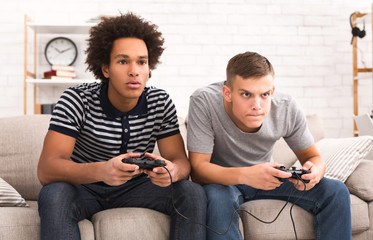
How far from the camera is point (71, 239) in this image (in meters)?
1.34

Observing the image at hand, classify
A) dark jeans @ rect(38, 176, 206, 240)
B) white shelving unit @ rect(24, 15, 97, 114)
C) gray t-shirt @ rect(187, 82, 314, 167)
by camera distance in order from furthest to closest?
white shelving unit @ rect(24, 15, 97, 114) < gray t-shirt @ rect(187, 82, 314, 167) < dark jeans @ rect(38, 176, 206, 240)

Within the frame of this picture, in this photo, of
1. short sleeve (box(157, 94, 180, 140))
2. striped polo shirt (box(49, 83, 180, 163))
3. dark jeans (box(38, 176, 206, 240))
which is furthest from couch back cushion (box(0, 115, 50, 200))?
short sleeve (box(157, 94, 180, 140))

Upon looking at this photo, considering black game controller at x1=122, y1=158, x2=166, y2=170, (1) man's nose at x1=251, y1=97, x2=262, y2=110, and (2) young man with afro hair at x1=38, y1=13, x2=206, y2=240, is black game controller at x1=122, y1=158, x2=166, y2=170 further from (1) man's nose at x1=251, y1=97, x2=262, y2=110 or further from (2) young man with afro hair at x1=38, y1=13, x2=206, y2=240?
(1) man's nose at x1=251, y1=97, x2=262, y2=110

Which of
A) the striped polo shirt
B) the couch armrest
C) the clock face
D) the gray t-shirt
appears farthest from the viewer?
the clock face

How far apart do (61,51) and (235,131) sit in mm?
2297

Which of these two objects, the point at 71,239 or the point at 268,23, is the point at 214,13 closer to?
the point at 268,23

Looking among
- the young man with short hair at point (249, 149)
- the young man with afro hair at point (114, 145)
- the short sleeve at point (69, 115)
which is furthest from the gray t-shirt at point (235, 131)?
the short sleeve at point (69, 115)

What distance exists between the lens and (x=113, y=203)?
1.63 meters

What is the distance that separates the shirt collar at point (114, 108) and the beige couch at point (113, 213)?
369mm

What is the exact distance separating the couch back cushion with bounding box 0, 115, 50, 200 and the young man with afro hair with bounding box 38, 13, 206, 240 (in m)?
0.42

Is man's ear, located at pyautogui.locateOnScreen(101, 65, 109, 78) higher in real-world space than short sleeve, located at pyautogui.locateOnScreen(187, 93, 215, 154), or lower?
higher

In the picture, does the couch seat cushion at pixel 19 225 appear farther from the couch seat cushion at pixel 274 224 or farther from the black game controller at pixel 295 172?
the black game controller at pixel 295 172

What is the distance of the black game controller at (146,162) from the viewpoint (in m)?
1.36

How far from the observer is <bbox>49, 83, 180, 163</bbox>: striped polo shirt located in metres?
1.58
